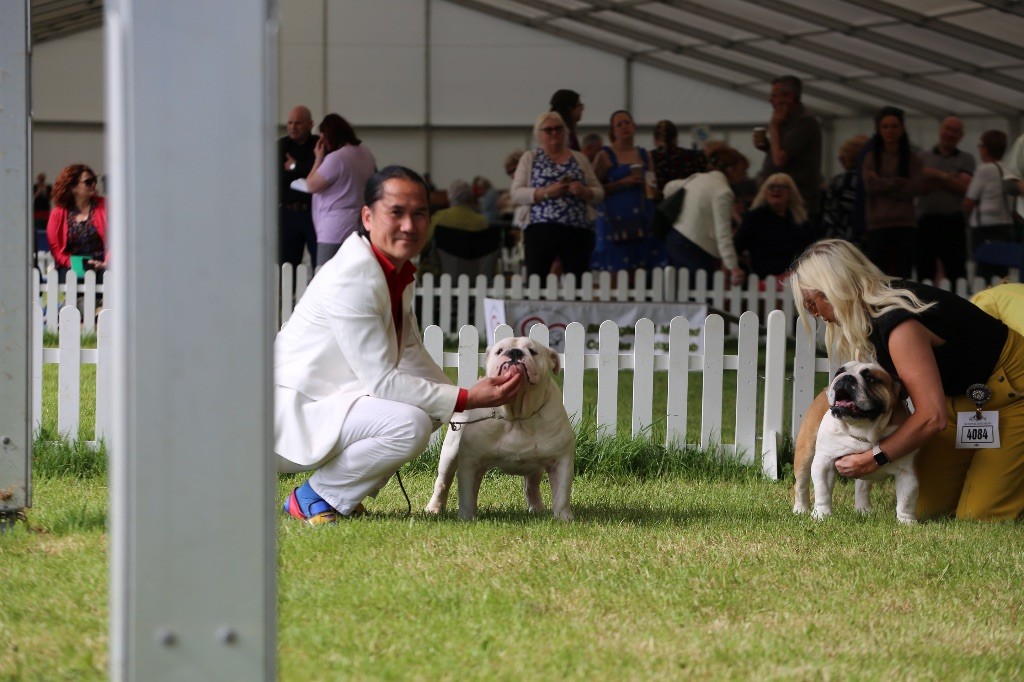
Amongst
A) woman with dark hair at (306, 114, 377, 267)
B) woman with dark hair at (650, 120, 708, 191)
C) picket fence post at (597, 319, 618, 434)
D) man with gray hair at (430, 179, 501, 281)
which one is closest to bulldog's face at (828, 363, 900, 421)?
picket fence post at (597, 319, 618, 434)

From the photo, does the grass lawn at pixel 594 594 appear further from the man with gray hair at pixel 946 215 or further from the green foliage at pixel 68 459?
the man with gray hair at pixel 946 215

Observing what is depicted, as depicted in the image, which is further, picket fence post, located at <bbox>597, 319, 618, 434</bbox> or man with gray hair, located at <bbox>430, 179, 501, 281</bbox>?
man with gray hair, located at <bbox>430, 179, 501, 281</bbox>

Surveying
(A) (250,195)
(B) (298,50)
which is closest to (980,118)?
(B) (298,50)

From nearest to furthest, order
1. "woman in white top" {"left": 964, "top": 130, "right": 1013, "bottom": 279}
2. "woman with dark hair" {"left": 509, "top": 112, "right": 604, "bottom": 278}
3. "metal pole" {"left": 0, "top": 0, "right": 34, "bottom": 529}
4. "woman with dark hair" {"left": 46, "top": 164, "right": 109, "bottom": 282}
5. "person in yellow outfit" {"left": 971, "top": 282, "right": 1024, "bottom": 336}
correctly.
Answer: "metal pole" {"left": 0, "top": 0, "right": 34, "bottom": 529} → "person in yellow outfit" {"left": 971, "top": 282, "right": 1024, "bottom": 336} → "woman with dark hair" {"left": 509, "top": 112, "right": 604, "bottom": 278} → "woman with dark hair" {"left": 46, "top": 164, "right": 109, "bottom": 282} → "woman in white top" {"left": 964, "top": 130, "right": 1013, "bottom": 279}

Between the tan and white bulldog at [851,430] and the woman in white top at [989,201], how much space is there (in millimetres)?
8182

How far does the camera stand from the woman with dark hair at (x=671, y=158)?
440 inches

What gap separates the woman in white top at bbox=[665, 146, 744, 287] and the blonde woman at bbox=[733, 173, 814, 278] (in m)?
0.23

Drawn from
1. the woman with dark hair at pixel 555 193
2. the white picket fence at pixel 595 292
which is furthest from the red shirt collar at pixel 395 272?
the white picket fence at pixel 595 292

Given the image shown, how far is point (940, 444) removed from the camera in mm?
5145

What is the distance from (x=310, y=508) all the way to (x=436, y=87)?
1996 centimetres

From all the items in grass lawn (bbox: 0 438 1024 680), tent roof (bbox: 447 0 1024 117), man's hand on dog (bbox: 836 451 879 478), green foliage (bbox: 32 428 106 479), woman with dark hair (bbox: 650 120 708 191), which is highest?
tent roof (bbox: 447 0 1024 117)

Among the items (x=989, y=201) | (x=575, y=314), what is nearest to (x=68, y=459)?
(x=575, y=314)

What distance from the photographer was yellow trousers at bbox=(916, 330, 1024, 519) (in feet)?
16.5

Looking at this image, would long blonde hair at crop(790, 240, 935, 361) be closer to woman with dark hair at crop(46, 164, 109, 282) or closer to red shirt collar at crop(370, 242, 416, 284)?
red shirt collar at crop(370, 242, 416, 284)
